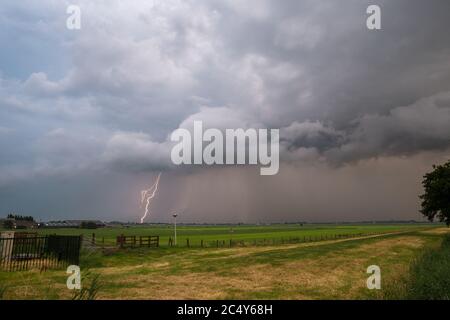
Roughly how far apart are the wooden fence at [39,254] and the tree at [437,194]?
4960 cm

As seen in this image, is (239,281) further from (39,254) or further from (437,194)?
(437,194)

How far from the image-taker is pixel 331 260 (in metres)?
23.6

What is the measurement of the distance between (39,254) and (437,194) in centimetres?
5251

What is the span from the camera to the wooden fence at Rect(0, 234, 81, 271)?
808 inches

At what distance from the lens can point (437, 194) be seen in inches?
2085

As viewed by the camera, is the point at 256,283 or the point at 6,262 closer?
the point at 256,283

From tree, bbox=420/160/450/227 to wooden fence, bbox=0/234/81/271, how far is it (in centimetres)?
4960
